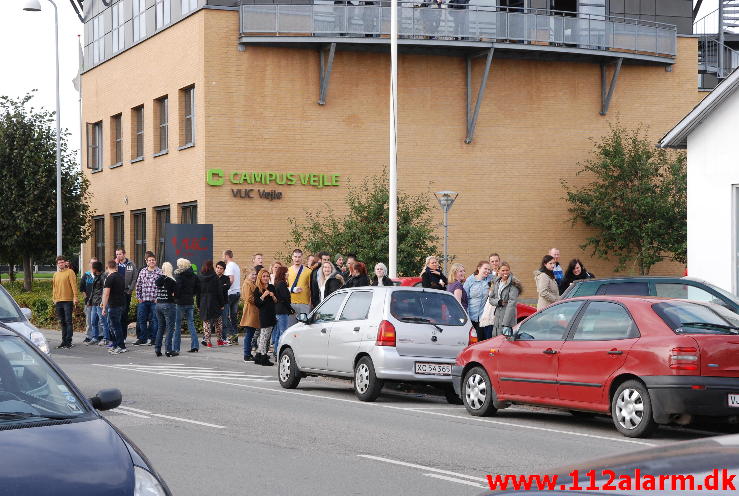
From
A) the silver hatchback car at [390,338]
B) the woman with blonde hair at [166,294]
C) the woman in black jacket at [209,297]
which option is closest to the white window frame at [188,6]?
the woman in black jacket at [209,297]

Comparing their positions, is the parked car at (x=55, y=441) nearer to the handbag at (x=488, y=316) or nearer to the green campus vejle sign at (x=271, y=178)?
the handbag at (x=488, y=316)

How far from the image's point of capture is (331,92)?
3462cm

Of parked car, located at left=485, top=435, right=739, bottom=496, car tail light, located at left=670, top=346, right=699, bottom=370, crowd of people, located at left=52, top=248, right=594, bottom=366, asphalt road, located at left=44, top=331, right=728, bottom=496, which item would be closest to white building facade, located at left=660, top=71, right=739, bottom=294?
crowd of people, located at left=52, top=248, right=594, bottom=366

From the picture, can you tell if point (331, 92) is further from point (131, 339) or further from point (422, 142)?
point (131, 339)

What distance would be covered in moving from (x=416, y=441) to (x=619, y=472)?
801 cm

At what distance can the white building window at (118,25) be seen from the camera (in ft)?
131

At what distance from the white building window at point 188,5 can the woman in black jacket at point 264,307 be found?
604 inches

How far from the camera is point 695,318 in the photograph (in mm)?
12055

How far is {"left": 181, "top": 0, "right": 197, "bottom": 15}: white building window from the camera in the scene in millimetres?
34094

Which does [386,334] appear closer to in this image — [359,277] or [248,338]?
[359,277]

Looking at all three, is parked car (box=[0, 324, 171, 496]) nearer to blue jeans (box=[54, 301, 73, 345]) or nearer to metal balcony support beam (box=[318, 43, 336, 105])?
blue jeans (box=[54, 301, 73, 345])

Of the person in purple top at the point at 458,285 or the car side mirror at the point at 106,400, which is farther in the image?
the person in purple top at the point at 458,285

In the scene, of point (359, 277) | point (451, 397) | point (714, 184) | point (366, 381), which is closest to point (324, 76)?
point (359, 277)

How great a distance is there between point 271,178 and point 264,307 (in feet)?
44.7
